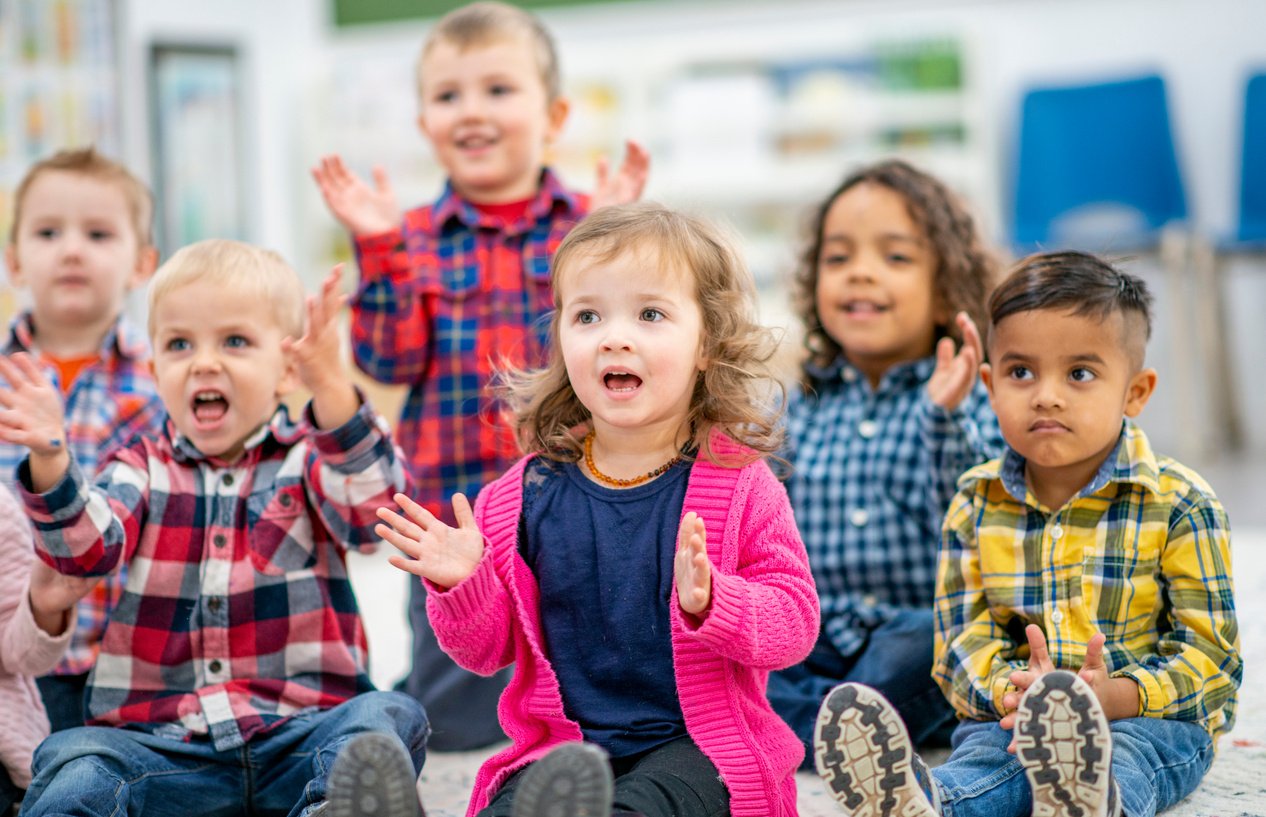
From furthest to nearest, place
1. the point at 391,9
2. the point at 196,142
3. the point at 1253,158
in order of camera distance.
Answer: the point at 391,9
the point at 196,142
the point at 1253,158

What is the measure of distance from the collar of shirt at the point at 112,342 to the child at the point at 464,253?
1.05ft

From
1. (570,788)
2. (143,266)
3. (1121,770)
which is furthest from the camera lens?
(143,266)

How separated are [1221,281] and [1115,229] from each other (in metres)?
0.40

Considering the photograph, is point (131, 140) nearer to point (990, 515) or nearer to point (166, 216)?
point (166, 216)

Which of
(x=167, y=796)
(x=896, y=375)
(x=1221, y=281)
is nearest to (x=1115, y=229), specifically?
(x=1221, y=281)

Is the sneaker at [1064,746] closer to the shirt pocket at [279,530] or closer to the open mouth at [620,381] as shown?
the open mouth at [620,381]

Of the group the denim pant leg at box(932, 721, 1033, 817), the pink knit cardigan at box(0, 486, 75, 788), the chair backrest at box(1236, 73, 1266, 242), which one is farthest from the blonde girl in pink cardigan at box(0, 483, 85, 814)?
the chair backrest at box(1236, 73, 1266, 242)

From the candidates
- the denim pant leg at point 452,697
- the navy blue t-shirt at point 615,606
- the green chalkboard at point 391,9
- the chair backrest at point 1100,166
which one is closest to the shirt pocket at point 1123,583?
the navy blue t-shirt at point 615,606

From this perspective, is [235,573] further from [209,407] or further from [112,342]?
[112,342]

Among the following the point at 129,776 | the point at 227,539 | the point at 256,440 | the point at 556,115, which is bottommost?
→ the point at 129,776

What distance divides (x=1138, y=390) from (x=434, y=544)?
0.80 metres

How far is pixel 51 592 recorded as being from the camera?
58.3 inches

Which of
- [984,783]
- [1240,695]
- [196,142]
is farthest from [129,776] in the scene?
[196,142]

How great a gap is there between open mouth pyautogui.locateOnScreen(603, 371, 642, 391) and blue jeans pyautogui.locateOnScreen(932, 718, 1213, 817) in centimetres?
48
